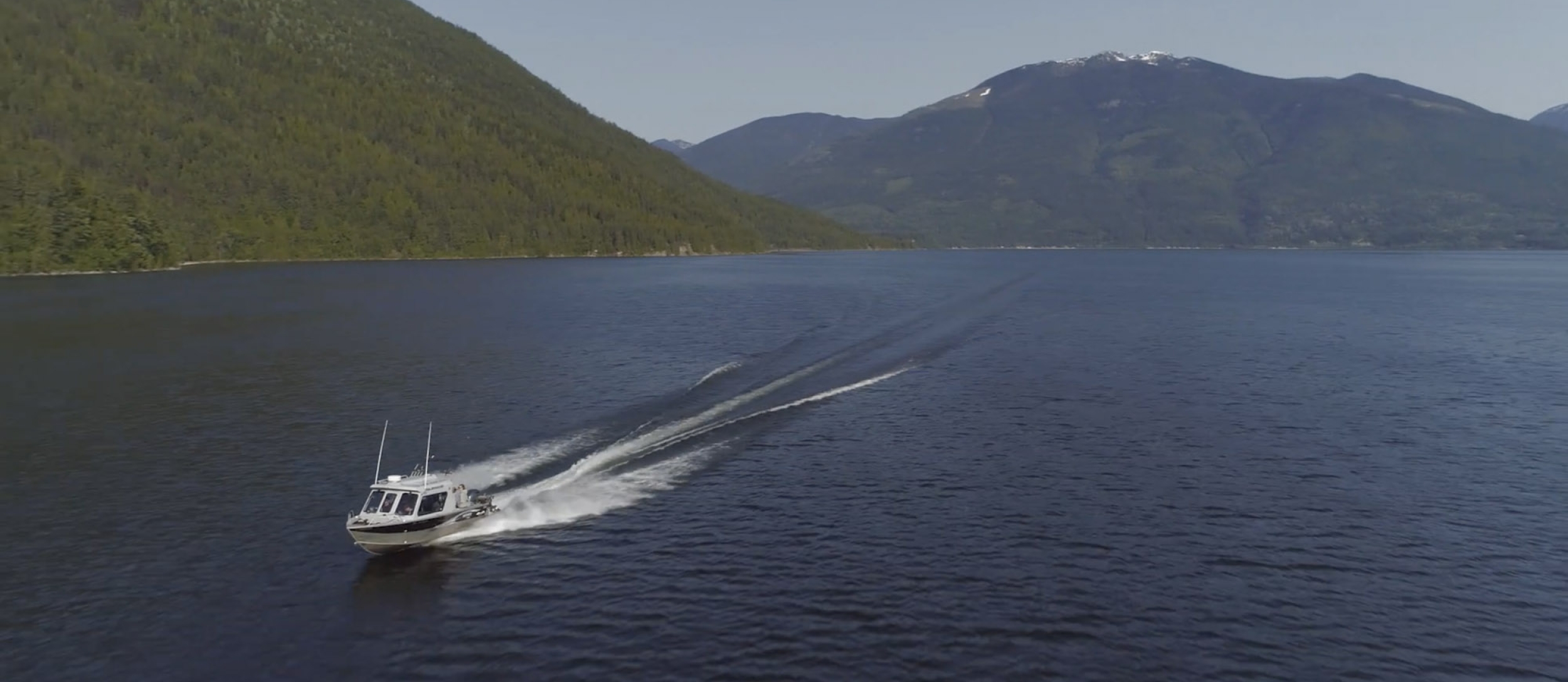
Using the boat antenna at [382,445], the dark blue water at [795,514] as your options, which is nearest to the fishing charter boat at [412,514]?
the dark blue water at [795,514]

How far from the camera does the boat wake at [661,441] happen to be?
175ft

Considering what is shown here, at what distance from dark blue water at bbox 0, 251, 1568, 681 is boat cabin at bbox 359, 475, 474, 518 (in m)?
2.26

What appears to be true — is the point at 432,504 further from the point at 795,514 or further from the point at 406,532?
the point at 795,514

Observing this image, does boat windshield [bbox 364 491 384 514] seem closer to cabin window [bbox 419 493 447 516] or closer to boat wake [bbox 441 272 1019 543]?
cabin window [bbox 419 493 447 516]

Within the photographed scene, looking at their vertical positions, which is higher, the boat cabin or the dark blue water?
the boat cabin

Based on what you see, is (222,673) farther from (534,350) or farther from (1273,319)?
(1273,319)

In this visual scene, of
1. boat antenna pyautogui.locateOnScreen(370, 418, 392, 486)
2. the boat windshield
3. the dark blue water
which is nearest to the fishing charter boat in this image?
the boat windshield

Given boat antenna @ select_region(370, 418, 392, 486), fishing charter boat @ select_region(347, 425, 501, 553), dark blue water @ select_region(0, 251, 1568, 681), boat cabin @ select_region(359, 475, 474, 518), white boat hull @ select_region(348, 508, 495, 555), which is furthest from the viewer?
boat antenna @ select_region(370, 418, 392, 486)

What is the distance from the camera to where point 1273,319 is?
15275 centimetres

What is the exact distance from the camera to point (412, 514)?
152ft

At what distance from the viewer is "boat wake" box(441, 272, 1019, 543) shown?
5331 centimetres

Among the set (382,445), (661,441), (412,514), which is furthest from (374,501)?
(661,441)

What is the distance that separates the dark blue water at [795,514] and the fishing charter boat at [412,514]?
1039mm

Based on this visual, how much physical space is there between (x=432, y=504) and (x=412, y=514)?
4.36 feet
